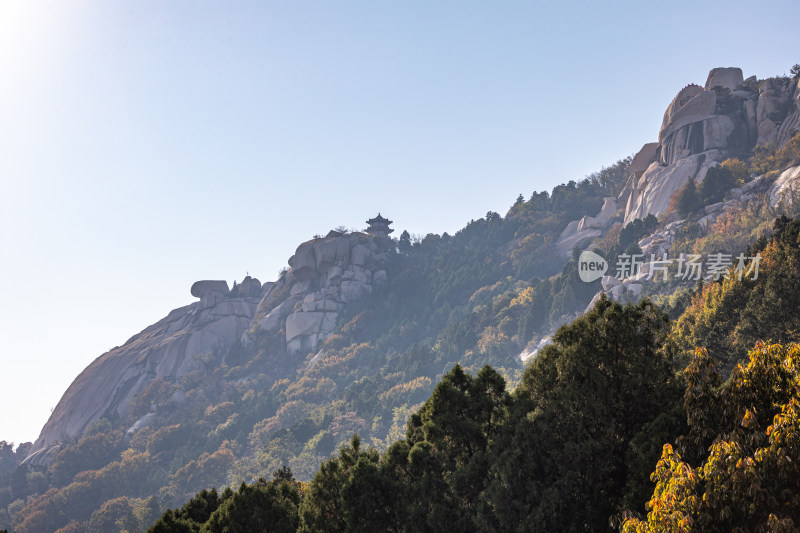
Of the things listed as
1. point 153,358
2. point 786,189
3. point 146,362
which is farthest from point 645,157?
point 146,362

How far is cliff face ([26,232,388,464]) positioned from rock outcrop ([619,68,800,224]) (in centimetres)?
4509

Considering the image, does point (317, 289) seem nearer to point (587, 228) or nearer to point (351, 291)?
point (351, 291)

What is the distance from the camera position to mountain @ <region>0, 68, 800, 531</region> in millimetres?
57156

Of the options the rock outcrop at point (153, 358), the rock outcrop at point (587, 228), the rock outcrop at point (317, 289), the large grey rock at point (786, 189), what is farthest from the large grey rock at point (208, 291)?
the large grey rock at point (786, 189)

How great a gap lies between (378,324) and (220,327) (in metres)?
27.5

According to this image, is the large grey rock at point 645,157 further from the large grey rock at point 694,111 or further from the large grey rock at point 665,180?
the large grey rock at point 694,111

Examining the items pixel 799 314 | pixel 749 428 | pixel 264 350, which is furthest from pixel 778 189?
pixel 264 350

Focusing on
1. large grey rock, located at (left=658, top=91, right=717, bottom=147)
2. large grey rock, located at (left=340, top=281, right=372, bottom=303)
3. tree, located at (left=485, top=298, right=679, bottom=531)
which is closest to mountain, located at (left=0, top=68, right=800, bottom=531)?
large grey rock, located at (left=658, top=91, right=717, bottom=147)

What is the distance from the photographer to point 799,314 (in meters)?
21.6

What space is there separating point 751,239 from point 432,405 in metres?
40.9

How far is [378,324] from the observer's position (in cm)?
9219

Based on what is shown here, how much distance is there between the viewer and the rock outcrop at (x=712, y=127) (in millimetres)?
60781

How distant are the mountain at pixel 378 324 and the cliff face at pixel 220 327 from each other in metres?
0.30

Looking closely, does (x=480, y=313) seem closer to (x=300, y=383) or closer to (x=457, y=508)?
(x=300, y=383)
